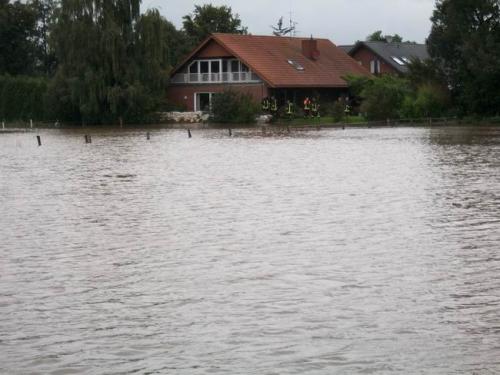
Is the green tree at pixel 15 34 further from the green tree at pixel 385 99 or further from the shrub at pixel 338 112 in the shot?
the green tree at pixel 385 99

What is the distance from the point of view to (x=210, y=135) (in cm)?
5697

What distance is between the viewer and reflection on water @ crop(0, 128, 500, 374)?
10000 millimetres

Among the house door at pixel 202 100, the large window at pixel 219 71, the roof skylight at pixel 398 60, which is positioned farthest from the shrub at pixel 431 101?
the roof skylight at pixel 398 60

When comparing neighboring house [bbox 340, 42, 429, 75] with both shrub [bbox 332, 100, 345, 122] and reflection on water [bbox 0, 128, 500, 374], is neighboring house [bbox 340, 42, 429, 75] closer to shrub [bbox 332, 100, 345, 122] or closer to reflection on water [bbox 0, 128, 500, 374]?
shrub [bbox 332, 100, 345, 122]

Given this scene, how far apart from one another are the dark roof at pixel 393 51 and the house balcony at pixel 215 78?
21.1 meters

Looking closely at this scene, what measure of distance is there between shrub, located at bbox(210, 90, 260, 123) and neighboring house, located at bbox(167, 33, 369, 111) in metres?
3.24

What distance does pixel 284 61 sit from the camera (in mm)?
78625

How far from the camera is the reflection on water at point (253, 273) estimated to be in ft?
32.8

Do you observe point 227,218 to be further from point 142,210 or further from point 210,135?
point 210,135

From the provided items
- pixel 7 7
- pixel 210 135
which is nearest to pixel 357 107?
pixel 210 135

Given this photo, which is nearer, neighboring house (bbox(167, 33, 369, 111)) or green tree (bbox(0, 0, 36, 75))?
neighboring house (bbox(167, 33, 369, 111))

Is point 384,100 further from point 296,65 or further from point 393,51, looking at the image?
point 393,51

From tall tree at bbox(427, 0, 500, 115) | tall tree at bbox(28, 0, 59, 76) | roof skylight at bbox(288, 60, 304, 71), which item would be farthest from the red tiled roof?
tall tree at bbox(28, 0, 59, 76)

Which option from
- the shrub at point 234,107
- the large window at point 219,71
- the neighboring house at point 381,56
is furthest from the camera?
the neighboring house at point 381,56
